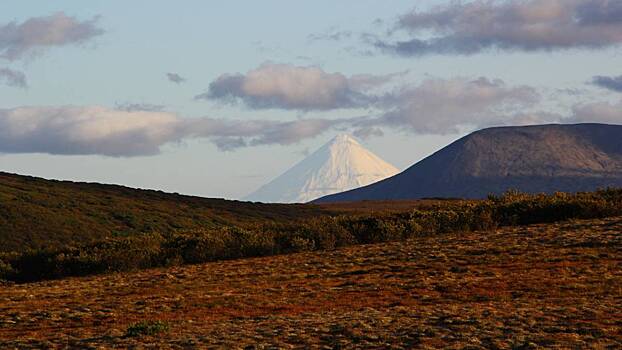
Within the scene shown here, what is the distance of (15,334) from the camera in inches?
952

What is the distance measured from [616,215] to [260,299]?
23.5 meters

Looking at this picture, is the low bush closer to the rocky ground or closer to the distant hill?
the rocky ground

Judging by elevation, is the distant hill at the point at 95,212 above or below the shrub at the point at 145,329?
above

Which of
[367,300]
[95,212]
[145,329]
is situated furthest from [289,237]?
[95,212]

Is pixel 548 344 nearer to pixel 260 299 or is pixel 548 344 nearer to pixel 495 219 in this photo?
pixel 260 299

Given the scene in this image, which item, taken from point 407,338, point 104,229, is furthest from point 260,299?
point 104,229

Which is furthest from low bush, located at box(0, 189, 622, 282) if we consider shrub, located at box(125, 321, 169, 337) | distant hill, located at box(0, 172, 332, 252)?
distant hill, located at box(0, 172, 332, 252)

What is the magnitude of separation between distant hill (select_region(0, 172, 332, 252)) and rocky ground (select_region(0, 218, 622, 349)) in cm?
3259

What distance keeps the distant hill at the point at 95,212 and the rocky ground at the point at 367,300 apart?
32590 millimetres

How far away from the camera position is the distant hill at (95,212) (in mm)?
75250

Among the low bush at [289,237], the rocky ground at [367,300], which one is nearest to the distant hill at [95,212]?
the low bush at [289,237]

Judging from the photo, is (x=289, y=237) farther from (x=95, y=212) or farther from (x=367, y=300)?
(x=95, y=212)

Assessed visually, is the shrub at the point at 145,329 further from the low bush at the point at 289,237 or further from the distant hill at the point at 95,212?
the distant hill at the point at 95,212

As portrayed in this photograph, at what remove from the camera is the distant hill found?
75.2 m
